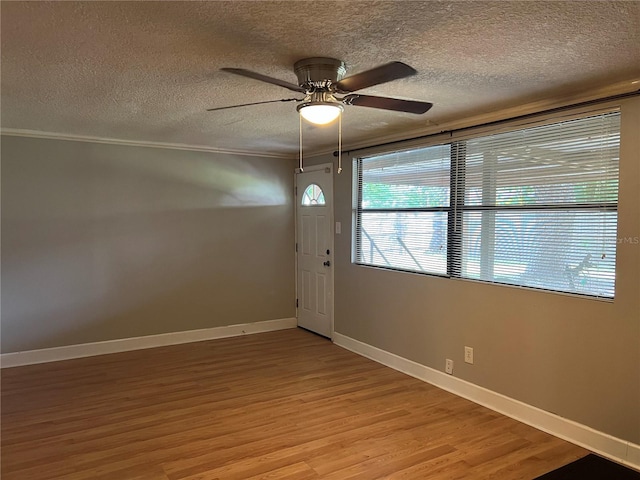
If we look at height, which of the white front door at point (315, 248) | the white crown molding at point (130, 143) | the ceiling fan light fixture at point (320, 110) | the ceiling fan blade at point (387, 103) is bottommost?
the white front door at point (315, 248)

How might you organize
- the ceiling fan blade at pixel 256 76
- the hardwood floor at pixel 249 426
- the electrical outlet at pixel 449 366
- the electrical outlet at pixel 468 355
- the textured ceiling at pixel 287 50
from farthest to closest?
the electrical outlet at pixel 449 366
the electrical outlet at pixel 468 355
the hardwood floor at pixel 249 426
the ceiling fan blade at pixel 256 76
the textured ceiling at pixel 287 50

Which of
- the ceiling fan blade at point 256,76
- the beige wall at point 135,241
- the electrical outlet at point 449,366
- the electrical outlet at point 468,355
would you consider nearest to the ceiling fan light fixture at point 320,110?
the ceiling fan blade at point 256,76

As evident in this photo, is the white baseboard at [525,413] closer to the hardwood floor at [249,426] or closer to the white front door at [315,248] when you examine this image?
the hardwood floor at [249,426]

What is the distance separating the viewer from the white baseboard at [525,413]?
270cm

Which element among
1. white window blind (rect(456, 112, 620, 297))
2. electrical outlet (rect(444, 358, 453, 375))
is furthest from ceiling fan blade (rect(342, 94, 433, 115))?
electrical outlet (rect(444, 358, 453, 375))

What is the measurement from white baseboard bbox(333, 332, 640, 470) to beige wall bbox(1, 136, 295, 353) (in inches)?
78.2

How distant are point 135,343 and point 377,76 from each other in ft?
13.6

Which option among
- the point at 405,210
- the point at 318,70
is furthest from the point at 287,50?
the point at 405,210

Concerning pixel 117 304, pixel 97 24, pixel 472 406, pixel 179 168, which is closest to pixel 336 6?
pixel 97 24

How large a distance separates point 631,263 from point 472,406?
158 cm

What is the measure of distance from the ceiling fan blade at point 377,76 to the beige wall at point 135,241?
338 centimetres

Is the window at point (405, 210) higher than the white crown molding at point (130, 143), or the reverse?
the white crown molding at point (130, 143)

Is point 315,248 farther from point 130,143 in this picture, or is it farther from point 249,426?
point 249,426

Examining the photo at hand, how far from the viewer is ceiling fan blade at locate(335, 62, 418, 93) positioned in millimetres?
1938
